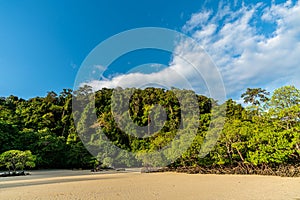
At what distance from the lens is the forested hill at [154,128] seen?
11.2 meters

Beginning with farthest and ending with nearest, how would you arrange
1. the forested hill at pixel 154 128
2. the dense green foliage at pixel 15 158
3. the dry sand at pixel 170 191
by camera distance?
the dense green foliage at pixel 15 158 → the forested hill at pixel 154 128 → the dry sand at pixel 170 191

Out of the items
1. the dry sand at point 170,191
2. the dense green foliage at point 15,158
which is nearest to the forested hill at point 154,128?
the dry sand at point 170,191

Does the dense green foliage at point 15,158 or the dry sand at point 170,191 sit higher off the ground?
the dense green foliage at point 15,158

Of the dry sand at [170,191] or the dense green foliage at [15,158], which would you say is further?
the dense green foliage at [15,158]

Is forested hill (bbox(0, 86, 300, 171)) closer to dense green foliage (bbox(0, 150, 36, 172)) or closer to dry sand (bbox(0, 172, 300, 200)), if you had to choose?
dry sand (bbox(0, 172, 300, 200))

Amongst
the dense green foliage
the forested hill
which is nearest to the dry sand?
the forested hill

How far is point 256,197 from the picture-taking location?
6.09 metres

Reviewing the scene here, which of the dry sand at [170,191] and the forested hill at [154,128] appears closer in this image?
the dry sand at [170,191]

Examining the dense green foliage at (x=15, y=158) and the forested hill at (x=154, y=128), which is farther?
the dense green foliage at (x=15, y=158)

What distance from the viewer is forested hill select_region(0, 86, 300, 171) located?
36.9 feet

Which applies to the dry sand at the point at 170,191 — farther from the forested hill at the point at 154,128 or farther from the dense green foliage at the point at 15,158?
the dense green foliage at the point at 15,158

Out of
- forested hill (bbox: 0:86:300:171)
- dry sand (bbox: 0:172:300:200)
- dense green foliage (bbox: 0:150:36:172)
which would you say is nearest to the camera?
dry sand (bbox: 0:172:300:200)

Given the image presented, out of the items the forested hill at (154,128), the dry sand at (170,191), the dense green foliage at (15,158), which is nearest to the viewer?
the dry sand at (170,191)

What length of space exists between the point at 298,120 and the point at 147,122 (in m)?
16.6
